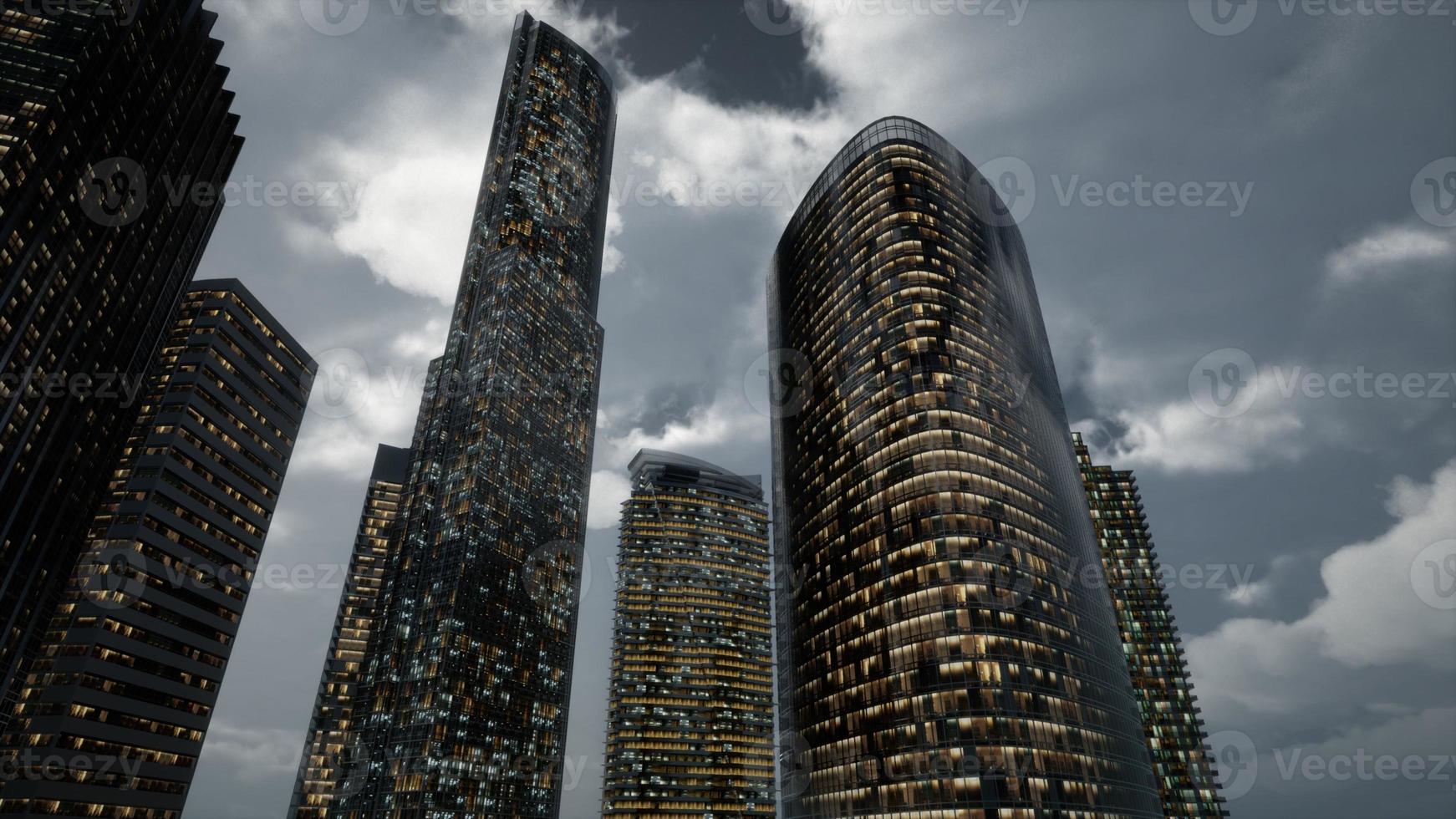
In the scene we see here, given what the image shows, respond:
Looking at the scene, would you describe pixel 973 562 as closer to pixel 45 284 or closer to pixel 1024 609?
pixel 1024 609

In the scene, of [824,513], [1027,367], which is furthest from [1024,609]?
[1027,367]

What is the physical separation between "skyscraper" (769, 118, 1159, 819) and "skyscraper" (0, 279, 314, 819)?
11148 centimetres

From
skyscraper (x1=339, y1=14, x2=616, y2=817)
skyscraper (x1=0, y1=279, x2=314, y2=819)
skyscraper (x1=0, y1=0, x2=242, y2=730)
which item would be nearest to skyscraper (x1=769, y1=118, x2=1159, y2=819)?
skyscraper (x1=339, y1=14, x2=616, y2=817)

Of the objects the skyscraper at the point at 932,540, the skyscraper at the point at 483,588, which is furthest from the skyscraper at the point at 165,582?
the skyscraper at the point at 932,540

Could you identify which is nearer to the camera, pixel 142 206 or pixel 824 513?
pixel 824 513

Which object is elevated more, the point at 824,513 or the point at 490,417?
the point at 490,417

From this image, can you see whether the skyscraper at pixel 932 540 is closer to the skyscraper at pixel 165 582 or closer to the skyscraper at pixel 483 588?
the skyscraper at pixel 483 588

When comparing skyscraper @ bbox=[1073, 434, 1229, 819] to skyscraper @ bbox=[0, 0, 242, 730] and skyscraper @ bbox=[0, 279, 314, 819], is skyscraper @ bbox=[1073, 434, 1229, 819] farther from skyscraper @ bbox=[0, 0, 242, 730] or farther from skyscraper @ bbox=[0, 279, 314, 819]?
skyscraper @ bbox=[0, 0, 242, 730]

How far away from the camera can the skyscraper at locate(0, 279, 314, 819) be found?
4734 inches

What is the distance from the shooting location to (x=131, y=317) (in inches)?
5443

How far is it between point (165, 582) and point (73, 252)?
200ft

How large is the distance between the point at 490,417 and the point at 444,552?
110ft

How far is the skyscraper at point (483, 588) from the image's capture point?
146 m

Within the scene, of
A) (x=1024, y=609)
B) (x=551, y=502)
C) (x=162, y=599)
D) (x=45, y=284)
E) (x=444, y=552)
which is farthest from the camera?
(x=551, y=502)
